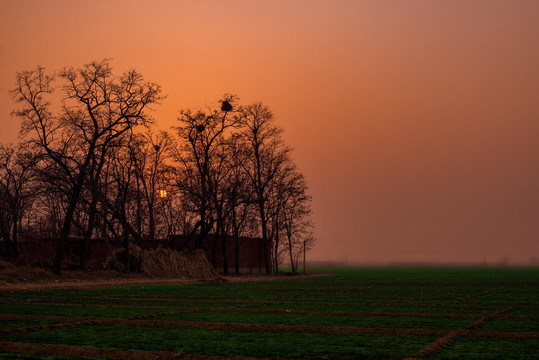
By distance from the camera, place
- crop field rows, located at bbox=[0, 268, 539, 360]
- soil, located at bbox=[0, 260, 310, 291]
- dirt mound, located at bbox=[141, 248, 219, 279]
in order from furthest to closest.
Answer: dirt mound, located at bbox=[141, 248, 219, 279] < soil, located at bbox=[0, 260, 310, 291] < crop field rows, located at bbox=[0, 268, 539, 360]

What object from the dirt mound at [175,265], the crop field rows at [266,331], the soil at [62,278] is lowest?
the crop field rows at [266,331]

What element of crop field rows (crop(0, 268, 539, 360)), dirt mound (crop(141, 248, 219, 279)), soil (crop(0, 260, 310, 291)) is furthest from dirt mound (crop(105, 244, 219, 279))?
crop field rows (crop(0, 268, 539, 360))

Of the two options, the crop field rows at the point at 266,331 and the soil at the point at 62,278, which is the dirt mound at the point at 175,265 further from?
the crop field rows at the point at 266,331

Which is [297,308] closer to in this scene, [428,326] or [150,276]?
[428,326]

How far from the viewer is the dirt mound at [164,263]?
3825 cm

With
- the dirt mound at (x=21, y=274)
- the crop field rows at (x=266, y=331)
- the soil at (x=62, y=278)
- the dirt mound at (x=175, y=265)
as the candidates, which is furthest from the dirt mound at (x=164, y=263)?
the crop field rows at (x=266, y=331)

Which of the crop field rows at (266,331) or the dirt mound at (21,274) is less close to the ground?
the dirt mound at (21,274)

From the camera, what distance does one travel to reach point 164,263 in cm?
3944

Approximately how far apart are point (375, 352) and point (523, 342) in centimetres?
265

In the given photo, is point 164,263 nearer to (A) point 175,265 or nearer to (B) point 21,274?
(A) point 175,265

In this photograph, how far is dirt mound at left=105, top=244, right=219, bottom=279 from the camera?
38.2 m

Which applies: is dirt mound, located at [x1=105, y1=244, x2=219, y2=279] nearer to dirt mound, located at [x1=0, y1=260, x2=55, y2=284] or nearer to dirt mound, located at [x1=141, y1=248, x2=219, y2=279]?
dirt mound, located at [x1=141, y1=248, x2=219, y2=279]

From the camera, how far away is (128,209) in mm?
58656

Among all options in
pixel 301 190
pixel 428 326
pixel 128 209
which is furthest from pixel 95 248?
pixel 428 326
